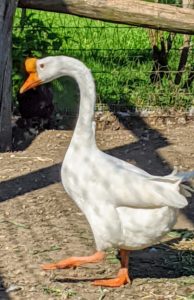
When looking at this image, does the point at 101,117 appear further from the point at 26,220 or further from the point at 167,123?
the point at 26,220

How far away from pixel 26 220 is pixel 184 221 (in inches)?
36.8

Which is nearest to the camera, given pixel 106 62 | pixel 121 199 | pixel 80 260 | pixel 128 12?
pixel 121 199

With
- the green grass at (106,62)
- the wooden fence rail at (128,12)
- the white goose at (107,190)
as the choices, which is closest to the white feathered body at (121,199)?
the white goose at (107,190)

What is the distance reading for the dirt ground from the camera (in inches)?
161

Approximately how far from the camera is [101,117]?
291 inches

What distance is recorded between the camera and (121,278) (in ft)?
13.5

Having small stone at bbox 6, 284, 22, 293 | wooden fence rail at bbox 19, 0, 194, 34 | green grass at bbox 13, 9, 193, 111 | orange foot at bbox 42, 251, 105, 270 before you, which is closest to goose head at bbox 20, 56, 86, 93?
orange foot at bbox 42, 251, 105, 270

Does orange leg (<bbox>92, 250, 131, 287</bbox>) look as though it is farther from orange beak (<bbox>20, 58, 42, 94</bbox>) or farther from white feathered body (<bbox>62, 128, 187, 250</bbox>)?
orange beak (<bbox>20, 58, 42, 94</bbox>)

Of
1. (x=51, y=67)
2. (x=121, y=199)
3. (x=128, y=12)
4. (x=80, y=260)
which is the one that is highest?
(x=51, y=67)

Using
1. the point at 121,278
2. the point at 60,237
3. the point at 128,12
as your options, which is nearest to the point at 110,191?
the point at 121,278

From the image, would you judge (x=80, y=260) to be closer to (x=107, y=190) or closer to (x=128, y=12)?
(x=107, y=190)

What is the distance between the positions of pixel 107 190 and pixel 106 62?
4213 millimetres

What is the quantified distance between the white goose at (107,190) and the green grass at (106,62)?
9.80 ft

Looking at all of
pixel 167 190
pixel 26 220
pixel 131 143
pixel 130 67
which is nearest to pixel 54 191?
pixel 26 220
